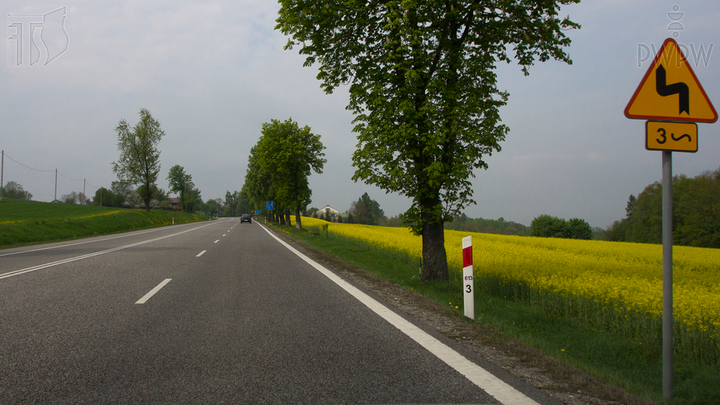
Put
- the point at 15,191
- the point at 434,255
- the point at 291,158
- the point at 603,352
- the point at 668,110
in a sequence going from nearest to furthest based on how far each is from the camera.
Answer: the point at 668,110 → the point at 603,352 → the point at 434,255 → the point at 291,158 → the point at 15,191

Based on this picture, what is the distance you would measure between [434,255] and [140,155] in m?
54.5

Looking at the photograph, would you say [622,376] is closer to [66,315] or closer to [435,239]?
[435,239]

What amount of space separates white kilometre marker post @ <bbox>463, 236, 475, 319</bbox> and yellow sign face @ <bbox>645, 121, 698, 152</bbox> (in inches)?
97.7

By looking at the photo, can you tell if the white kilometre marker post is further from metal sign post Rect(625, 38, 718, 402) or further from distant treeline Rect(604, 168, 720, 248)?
distant treeline Rect(604, 168, 720, 248)

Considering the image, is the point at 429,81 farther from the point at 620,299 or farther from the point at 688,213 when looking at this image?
the point at 688,213

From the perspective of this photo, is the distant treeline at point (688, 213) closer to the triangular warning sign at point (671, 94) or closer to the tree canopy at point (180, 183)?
the triangular warning sign at point (671, 94)

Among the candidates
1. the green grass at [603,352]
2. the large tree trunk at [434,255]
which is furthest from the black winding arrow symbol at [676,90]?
the large tree trunk at [434,255]

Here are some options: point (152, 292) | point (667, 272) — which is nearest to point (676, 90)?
point (667, 272)

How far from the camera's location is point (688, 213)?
44.0 metres

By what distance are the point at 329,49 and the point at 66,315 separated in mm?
7430

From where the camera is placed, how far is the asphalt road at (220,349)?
9.02 feet

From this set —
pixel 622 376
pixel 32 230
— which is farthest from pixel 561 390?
pixel 32 230

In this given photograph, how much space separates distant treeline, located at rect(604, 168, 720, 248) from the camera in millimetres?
40969

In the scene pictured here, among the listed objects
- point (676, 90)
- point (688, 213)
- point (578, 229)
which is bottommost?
point (578, 229)
